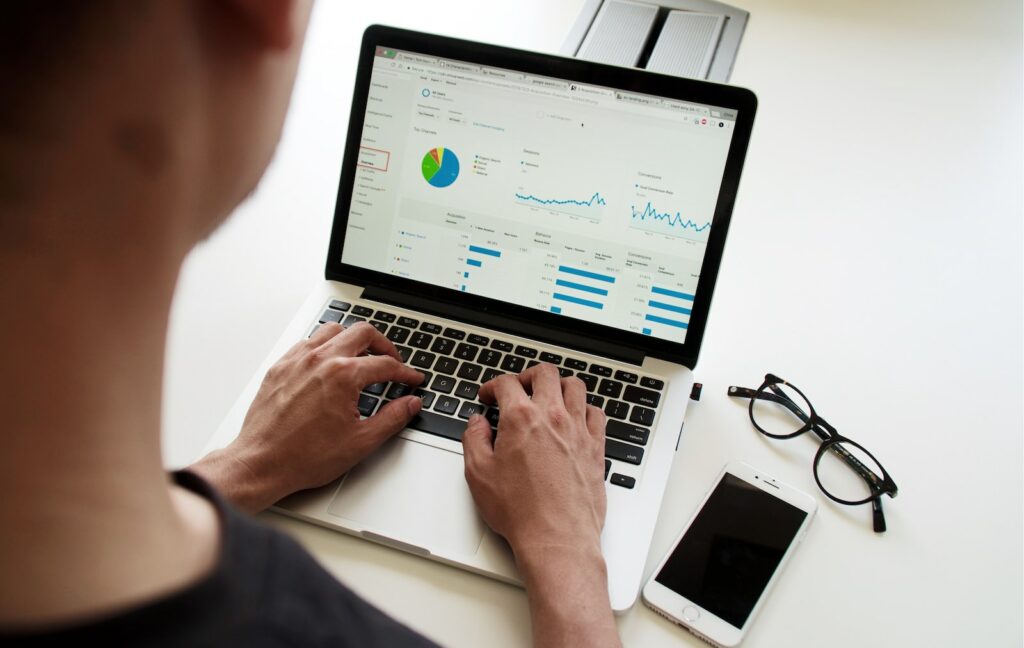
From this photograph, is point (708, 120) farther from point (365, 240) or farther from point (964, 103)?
point (964, 103)

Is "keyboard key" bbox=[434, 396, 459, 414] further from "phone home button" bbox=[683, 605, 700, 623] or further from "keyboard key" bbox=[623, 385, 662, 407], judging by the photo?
"phone home button" bbox=[683, 605, 700, 623]

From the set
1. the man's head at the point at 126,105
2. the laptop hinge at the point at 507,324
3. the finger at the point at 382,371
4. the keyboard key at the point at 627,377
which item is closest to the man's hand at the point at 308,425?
the finger at the point at 382,371

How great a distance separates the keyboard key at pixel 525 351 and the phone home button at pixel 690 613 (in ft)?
1.02

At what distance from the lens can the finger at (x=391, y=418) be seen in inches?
29.1

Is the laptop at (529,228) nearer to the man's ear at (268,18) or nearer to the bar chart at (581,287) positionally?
the bar chart at (581,287)

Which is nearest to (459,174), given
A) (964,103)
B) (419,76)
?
(419,76)

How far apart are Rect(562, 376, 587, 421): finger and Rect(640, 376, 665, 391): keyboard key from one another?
2.9 inches

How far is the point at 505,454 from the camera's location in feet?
2.32

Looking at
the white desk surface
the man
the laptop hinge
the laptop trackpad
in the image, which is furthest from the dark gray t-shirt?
the laptop hinge

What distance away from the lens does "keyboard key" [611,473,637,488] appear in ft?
2.43

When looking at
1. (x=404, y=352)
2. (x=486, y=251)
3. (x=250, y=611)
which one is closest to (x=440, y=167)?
(x=486, y=251)

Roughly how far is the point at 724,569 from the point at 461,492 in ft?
0.80

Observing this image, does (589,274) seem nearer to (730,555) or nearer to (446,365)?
(446,365)

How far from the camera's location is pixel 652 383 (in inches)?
32.9
